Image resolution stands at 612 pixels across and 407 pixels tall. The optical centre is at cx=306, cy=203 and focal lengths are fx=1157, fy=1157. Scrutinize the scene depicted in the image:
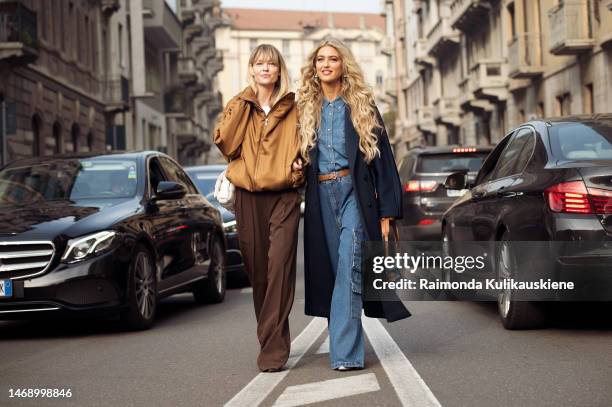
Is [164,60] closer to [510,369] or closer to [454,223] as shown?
[454,223]

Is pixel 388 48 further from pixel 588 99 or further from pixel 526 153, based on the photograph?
pixel 526 153

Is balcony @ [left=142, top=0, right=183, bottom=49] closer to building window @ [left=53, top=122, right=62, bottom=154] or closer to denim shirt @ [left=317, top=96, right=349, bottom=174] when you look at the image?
building window @ [left=53, top=122, right=62, bottom=154]

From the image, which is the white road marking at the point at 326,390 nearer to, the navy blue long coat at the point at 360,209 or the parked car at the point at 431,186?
the navy blue long coat at the point at 360,209

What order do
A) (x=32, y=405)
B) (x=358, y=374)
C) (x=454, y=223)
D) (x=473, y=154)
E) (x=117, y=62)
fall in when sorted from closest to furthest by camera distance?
(x=32, y=405) < (x=358, y=374) < (x=454, y=223) < (x=473, y=154) < (x=117, y=62)

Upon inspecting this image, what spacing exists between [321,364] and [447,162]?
8.66 meters

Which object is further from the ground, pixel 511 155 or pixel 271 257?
pixel 511 155

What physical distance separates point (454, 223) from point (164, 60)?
49567mm

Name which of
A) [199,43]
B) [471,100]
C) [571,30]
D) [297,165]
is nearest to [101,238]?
[297,165]

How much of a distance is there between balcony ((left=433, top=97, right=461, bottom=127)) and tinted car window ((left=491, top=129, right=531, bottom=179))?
3976 cm

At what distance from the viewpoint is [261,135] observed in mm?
6852

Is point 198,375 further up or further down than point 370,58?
further down

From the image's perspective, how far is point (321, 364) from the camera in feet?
23.0

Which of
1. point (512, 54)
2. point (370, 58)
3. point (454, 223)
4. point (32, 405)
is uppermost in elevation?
point (370, 58)

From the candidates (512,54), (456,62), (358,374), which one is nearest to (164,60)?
(456,62)
